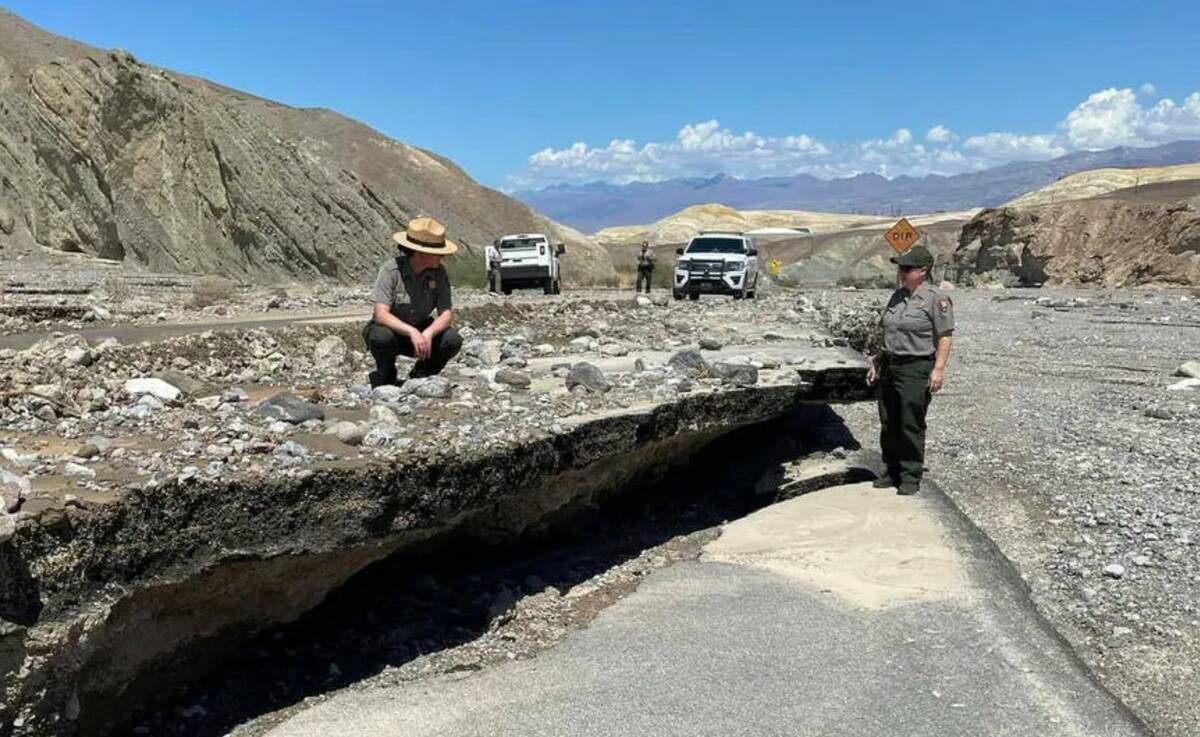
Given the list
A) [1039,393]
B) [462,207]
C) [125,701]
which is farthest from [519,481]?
[462,207]

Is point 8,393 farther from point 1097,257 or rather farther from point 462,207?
point 462,207

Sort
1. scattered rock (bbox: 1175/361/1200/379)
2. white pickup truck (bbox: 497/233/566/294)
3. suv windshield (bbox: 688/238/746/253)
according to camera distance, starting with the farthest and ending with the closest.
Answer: white pickup truck (bbox: 497/233/566/294), suv windshield (bbox: 688/238/746/253), scattered rock (bbox: 1175/361/1200/379)

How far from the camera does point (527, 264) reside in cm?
2775

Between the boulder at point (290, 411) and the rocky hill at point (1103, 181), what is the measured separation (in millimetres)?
87601

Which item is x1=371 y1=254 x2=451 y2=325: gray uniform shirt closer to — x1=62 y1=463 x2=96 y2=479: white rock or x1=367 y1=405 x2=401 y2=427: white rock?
x1=367 y1=405 x2=401 y2=427: white rock

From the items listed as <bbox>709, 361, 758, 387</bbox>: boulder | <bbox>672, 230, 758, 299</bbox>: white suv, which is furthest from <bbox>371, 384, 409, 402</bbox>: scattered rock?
<bbox>672, 230, 758, 299</bbox>: white suv

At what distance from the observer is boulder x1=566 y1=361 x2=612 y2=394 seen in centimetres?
690

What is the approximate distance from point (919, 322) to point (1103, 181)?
97006 millimetres

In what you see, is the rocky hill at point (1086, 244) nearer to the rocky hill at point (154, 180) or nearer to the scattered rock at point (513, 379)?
the rocky hill at point (154, 180)

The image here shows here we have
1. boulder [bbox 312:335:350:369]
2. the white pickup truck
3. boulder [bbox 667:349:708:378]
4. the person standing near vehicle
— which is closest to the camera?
boulder [bbox 667:349:708:378]

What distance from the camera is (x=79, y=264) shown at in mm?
19219

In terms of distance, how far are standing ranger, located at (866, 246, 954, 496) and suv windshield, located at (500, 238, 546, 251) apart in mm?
21294

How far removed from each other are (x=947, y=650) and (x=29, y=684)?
413 cm

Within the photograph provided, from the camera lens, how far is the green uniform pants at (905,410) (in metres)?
7.44
